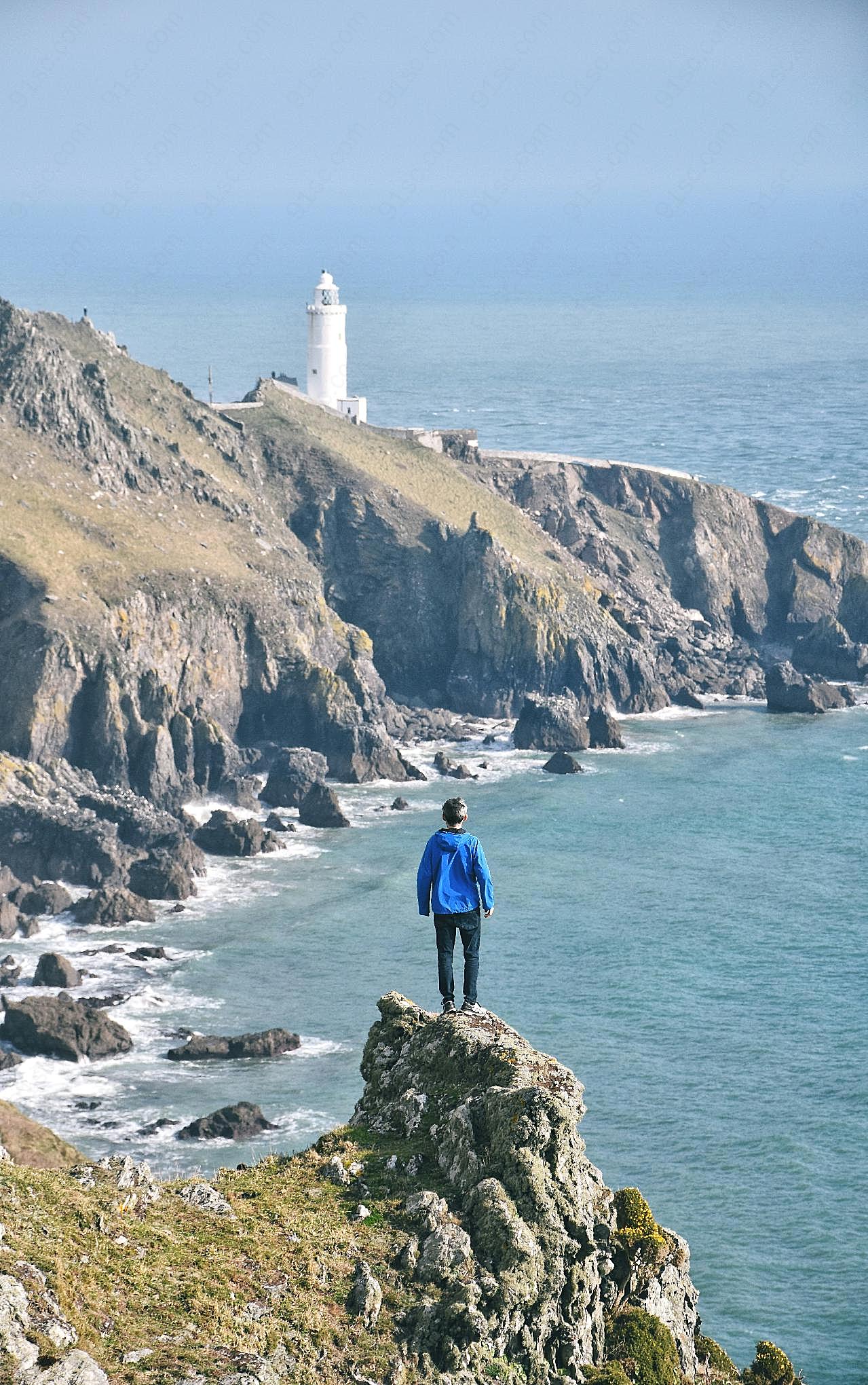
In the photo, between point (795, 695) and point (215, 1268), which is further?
point (795, 695)

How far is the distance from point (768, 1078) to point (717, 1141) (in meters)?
7.26

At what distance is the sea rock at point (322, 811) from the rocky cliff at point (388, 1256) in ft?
266

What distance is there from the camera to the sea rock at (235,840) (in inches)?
4075

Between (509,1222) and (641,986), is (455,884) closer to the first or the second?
(509,1222)

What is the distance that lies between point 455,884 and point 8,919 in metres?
68.2

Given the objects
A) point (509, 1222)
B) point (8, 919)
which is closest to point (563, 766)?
point (8, 919)

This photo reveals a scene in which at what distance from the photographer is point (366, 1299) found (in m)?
22.2

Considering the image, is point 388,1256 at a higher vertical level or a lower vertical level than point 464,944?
lower

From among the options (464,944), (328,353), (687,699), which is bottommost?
(464,944)

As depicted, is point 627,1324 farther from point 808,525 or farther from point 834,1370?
point 808,525

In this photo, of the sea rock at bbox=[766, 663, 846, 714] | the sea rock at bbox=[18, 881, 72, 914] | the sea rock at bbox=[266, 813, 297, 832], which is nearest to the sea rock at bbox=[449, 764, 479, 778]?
the sea rock at bbox=[266, 813, 297, 832]

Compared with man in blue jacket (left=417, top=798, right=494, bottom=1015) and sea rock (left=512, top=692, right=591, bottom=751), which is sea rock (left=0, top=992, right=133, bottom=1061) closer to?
man in blue jacket (left=417, top=798, right=494, bottom=1015)

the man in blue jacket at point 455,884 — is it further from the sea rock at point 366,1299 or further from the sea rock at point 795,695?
the sea rock at point 795,695

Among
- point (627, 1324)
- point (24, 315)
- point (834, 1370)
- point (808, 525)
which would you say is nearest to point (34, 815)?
point (24, 315)
